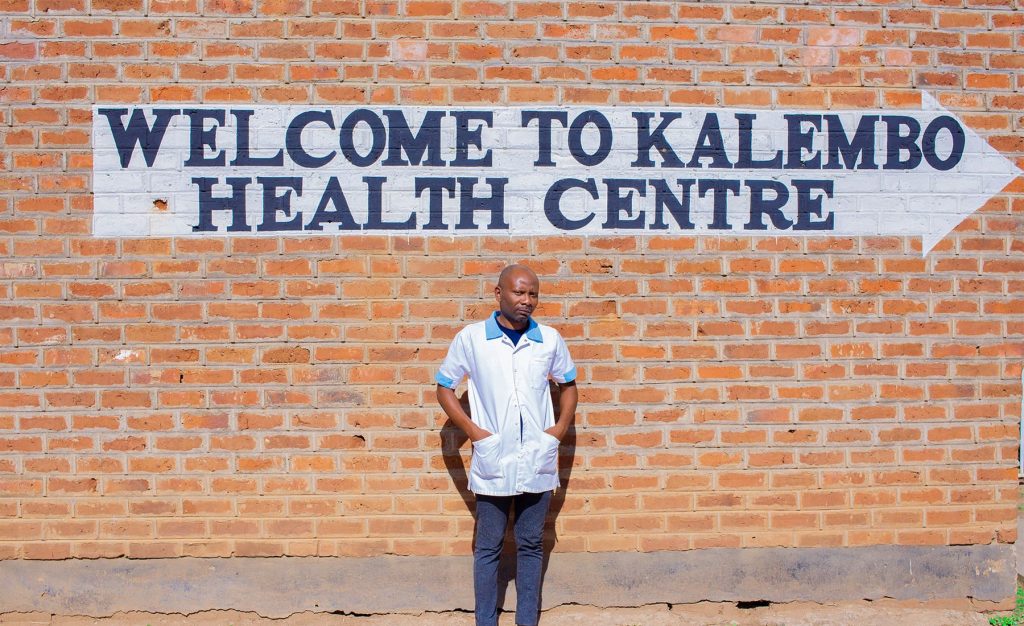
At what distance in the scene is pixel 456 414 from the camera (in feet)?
12.9

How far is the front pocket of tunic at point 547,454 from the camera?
3867mm

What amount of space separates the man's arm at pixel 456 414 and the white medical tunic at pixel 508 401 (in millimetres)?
31

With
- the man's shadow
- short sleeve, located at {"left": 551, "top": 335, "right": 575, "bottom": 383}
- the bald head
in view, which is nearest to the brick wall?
the man's shadow

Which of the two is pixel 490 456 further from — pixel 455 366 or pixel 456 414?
pixel 455 366

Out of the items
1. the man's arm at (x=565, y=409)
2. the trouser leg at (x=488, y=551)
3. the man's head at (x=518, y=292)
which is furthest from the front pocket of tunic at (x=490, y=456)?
the man's head at (x=518, y=292)

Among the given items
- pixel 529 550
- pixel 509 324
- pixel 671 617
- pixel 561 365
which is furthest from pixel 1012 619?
pixel 509 324

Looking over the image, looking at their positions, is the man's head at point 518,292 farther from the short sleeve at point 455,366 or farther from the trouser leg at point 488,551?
the trouser leg at point 488,551

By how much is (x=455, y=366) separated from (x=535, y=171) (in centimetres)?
108

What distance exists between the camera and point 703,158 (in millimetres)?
4371

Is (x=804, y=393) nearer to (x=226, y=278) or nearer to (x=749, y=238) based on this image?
(x=749, y=238)

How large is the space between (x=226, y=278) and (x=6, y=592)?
189 cm

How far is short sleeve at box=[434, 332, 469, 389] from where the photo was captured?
3971mm

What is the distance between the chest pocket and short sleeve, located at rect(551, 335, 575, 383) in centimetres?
6

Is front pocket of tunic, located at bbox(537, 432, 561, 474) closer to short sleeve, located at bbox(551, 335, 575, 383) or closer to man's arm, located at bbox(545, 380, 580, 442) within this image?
man's arm, located at bbox(545, 380, 580, 442)
